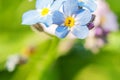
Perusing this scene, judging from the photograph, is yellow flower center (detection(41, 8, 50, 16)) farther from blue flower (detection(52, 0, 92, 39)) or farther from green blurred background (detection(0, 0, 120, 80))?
green blurred background (detection(0, 0, 120, 80))

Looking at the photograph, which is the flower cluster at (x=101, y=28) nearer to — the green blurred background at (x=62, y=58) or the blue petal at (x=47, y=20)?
the green blurred background at (x=62, y=58)

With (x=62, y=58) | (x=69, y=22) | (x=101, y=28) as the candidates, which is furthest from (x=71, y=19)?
(x=62, y=58)

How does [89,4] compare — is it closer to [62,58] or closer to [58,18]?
[58,18]

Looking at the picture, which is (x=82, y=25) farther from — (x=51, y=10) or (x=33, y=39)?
(x=33, y=39)

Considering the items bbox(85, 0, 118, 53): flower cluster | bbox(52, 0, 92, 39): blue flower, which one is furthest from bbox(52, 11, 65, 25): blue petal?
bbox(85, 0, 118, 53): flower cluster

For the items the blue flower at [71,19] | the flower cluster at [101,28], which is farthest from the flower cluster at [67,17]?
the flower cluster at [101,28]

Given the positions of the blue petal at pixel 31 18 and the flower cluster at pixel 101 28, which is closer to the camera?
the blue petal at pixel 31 18
